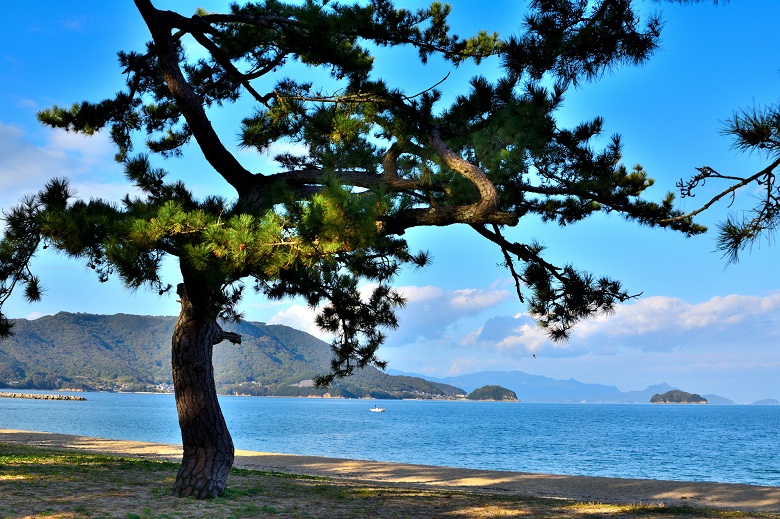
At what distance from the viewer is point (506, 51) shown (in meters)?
5.88

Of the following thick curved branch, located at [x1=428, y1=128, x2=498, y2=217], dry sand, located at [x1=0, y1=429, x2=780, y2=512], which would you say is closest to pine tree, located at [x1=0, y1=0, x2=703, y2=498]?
thick curved branch, located at [x1=428, y1=128, x2=498, y2=217]

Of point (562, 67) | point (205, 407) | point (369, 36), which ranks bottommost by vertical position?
point (205, 407)

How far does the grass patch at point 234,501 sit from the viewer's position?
21.8 ft

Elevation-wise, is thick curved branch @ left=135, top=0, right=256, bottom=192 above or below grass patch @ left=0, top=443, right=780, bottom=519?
above

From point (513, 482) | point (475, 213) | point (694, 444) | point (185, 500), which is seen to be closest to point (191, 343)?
point (185, 500)

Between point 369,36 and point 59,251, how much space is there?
4.02 metres

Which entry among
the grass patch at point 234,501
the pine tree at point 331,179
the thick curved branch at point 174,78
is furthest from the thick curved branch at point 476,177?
the grass patch at point 234,501

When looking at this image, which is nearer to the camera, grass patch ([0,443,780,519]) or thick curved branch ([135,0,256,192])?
grass patch ([0,443,780,519])

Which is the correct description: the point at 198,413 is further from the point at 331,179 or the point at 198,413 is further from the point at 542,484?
the point at 542,484

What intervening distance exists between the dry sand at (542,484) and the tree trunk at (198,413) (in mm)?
6905

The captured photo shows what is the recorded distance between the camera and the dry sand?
47.1ft

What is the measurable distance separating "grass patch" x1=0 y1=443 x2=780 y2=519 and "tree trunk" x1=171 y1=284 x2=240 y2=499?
0.77 feet

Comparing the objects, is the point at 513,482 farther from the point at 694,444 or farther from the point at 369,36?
the point at 694,444

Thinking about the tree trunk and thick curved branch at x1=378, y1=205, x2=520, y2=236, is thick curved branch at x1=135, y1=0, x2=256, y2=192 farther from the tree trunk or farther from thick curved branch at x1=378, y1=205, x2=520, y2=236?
thick curved branch at x1=378, y1=205, x2=520, y2=236
